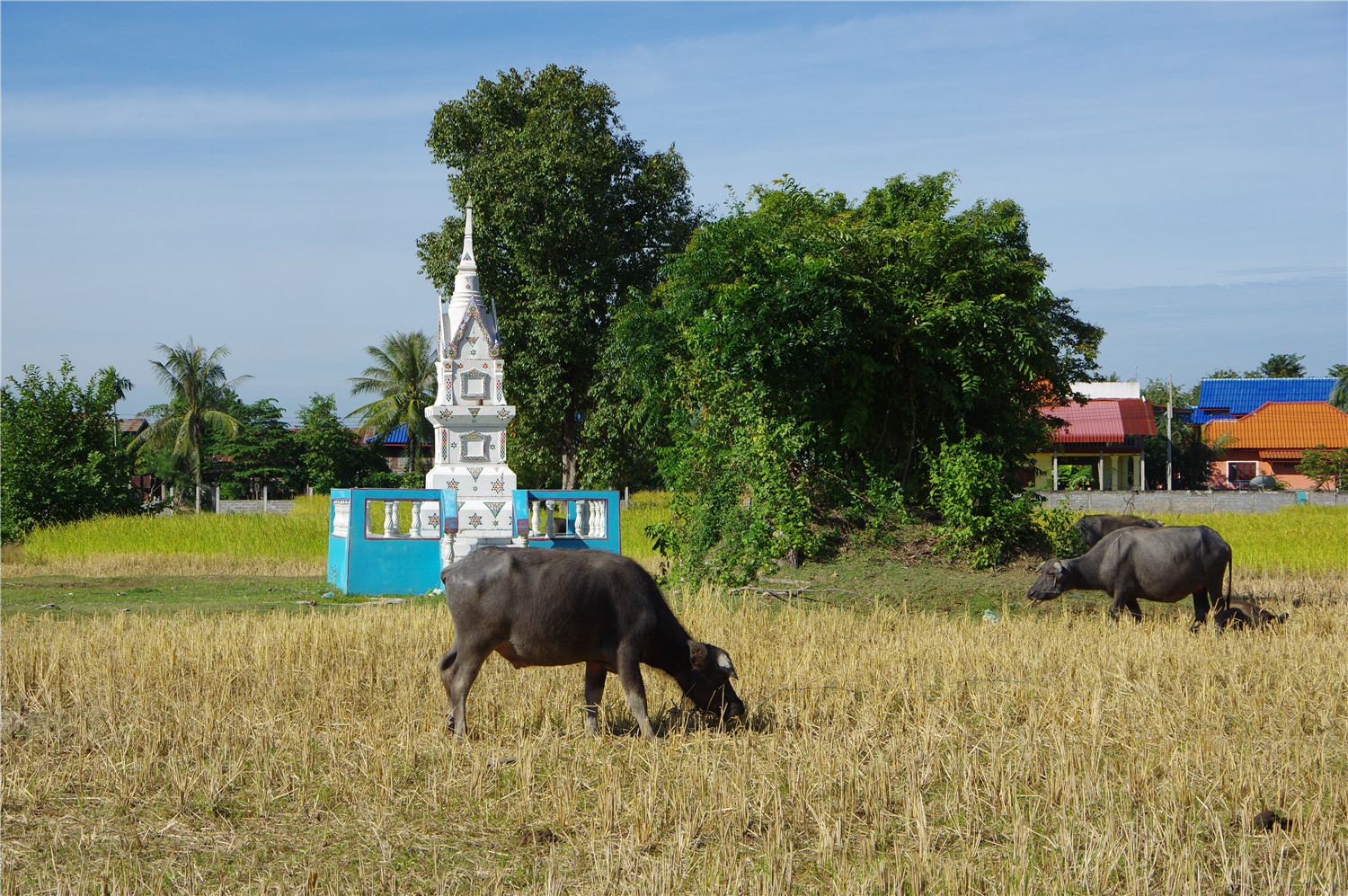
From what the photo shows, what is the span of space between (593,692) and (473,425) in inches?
446

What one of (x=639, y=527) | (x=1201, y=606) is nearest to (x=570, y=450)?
(x=639, y=527)

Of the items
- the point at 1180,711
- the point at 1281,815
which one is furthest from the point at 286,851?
the point at 1180,711

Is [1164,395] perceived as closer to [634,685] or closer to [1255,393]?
[1255,393]

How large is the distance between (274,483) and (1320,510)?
131ft

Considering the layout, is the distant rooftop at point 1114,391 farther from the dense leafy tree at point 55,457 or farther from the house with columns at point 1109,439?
the dense leafy tree at point 55,457

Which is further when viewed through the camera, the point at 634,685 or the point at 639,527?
the point at 639,527

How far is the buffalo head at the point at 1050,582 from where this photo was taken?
426 inches

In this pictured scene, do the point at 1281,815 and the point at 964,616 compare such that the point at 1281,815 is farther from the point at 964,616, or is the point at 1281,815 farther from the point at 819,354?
the point at 819,354

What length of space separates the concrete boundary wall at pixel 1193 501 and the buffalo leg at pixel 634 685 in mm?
27872

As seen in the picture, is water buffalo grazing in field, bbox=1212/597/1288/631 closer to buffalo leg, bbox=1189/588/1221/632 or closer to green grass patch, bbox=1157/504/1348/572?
buffalo leg, bbox=1189/588/1221/632

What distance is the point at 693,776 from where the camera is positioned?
5.25 metres

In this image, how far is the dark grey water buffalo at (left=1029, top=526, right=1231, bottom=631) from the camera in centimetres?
1009

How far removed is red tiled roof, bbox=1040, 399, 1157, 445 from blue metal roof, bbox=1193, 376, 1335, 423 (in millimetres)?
18187

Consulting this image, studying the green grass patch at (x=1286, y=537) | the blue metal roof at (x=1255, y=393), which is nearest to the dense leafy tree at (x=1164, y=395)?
the blue metal roof at (x=1255, y=393)
